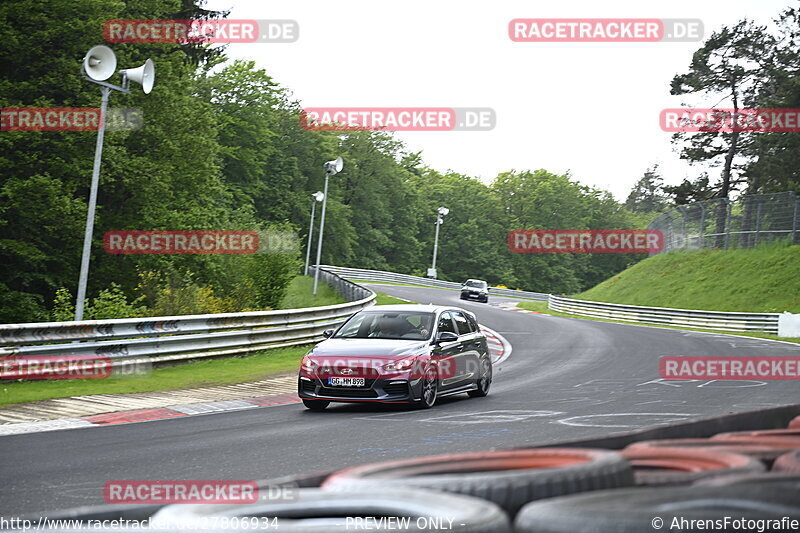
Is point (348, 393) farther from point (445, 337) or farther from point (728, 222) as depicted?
point (728, 222)

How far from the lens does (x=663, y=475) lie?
3707mm

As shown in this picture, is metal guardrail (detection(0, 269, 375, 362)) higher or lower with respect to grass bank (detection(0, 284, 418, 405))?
higher

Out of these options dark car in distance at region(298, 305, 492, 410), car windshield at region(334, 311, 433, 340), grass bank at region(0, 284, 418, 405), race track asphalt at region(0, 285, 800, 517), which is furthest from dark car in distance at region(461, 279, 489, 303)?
car windshield at region(334, 311, 433, 340)

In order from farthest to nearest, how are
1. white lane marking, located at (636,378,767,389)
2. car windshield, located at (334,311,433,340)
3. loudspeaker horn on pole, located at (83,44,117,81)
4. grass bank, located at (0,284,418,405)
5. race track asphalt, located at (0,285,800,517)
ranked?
loudspeaker horn on pole, located at (83,44,117,81)
white lane marking, located at (636,378,767,389)
car windshield, located at (334,311,433,340)
grass bank, located at (0,284,418,405)
race track asphalt, located at (0,285,800,517)

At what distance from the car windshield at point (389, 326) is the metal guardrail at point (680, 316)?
27340 mm

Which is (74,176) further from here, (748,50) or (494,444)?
(748,50)

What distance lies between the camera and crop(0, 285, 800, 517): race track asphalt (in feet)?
26.1

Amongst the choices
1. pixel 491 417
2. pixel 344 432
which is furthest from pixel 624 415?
pixel 344 432

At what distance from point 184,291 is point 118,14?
18.6 m

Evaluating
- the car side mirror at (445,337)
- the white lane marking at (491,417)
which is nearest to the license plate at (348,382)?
the white lane marking at (491,417)

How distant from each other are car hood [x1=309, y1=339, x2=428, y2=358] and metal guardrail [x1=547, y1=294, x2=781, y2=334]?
28.2m

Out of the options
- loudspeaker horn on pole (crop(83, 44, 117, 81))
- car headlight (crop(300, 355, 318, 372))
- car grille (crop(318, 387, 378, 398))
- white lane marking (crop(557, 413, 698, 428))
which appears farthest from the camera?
loudspeaker horn on pole (crop(83, 44, 117, 81))

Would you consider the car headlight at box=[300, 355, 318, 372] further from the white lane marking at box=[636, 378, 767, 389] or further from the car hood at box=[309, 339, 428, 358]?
the white lane marking at box=[636, 378, 767, 389]

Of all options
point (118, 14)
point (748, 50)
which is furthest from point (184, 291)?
point (748, 50)
